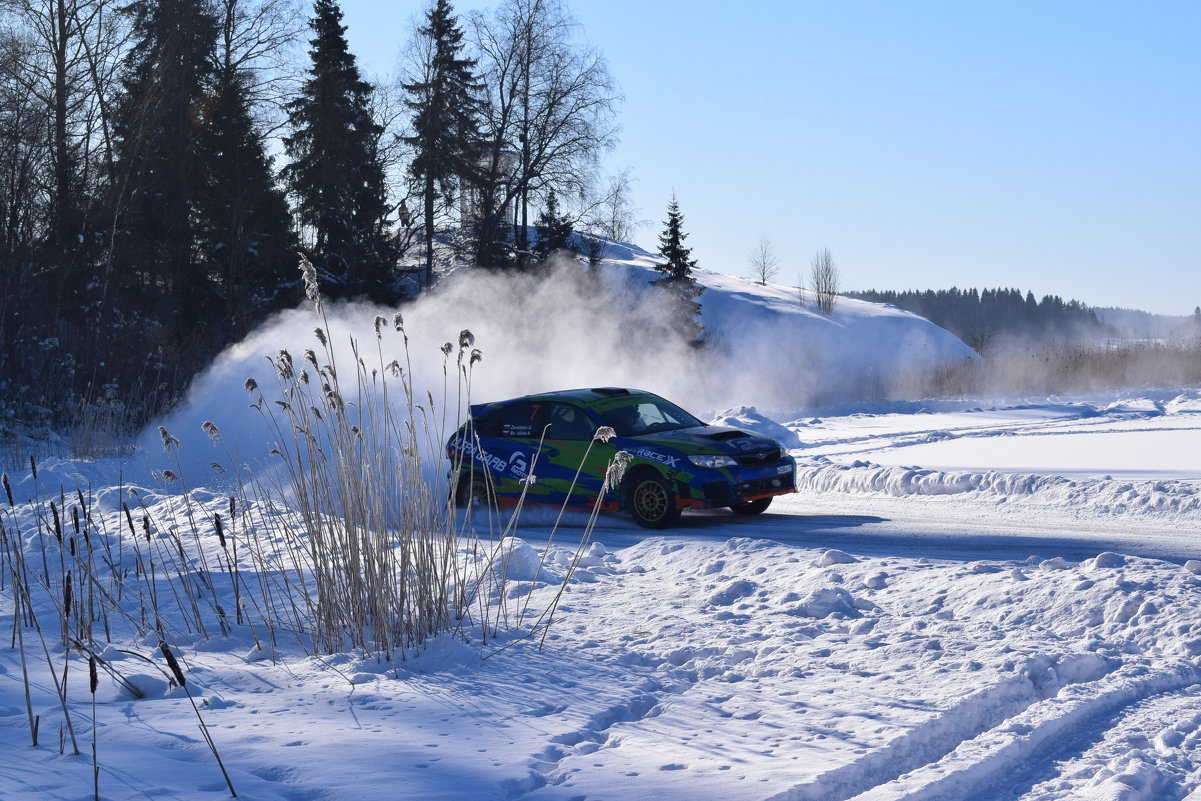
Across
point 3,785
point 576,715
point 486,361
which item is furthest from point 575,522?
point 486,361

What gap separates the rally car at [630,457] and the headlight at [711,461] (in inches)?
0.4

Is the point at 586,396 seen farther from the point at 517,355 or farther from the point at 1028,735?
the point at 517,355

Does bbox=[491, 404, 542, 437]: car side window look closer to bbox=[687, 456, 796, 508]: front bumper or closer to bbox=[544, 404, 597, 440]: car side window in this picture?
bbox=[544, 404, 597, 440]: car side window

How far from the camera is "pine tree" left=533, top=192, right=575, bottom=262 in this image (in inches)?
1665

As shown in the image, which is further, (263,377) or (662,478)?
(263,377)

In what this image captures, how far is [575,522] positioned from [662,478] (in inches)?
60.3

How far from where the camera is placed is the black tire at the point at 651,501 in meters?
11.8

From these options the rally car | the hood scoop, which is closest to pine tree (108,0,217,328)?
the rally car

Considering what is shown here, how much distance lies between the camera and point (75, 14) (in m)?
29.2

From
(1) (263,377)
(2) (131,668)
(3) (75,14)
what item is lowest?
(2) (131,668)

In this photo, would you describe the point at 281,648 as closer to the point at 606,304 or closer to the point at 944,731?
the point at 944,731

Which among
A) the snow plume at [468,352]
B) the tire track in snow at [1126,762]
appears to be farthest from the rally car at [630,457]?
the tire track in snow at [1126,762]

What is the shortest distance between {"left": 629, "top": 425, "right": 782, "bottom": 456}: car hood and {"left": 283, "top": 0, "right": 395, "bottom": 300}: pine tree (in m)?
25.8

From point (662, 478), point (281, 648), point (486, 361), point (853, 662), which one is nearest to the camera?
point (853, 662)
